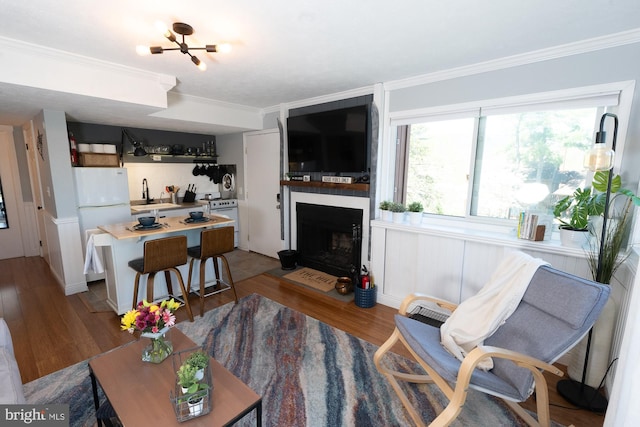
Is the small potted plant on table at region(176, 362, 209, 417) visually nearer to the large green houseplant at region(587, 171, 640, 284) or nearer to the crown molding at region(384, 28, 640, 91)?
the large green houseplant at region(587, 171, 640, 284)

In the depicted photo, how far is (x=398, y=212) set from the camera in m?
3.07

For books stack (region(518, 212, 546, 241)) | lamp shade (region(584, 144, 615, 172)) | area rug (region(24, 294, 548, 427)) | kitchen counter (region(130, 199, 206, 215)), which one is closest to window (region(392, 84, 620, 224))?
Result: books stack (region(518, 212, 546, 241))

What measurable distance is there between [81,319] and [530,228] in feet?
13.5

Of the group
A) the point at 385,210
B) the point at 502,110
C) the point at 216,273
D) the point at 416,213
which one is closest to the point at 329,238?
the point at 385,210

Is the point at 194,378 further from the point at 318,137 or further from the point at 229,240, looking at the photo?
the point at 318,137

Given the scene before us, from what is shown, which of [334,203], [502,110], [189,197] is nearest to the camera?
[502,110]

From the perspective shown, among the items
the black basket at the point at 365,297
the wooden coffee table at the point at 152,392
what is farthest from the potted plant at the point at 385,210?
the wooden coffee table at the point at 152,392

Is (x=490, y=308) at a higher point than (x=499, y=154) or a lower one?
lower

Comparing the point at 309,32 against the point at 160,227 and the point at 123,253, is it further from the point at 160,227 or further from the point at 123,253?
the point at 123,253

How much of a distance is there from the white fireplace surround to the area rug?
3.80 ft

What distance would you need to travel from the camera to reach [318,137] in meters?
3.65

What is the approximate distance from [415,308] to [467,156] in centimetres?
159

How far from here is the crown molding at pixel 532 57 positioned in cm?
196

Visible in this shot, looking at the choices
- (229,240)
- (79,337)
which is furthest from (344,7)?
(79,337)
